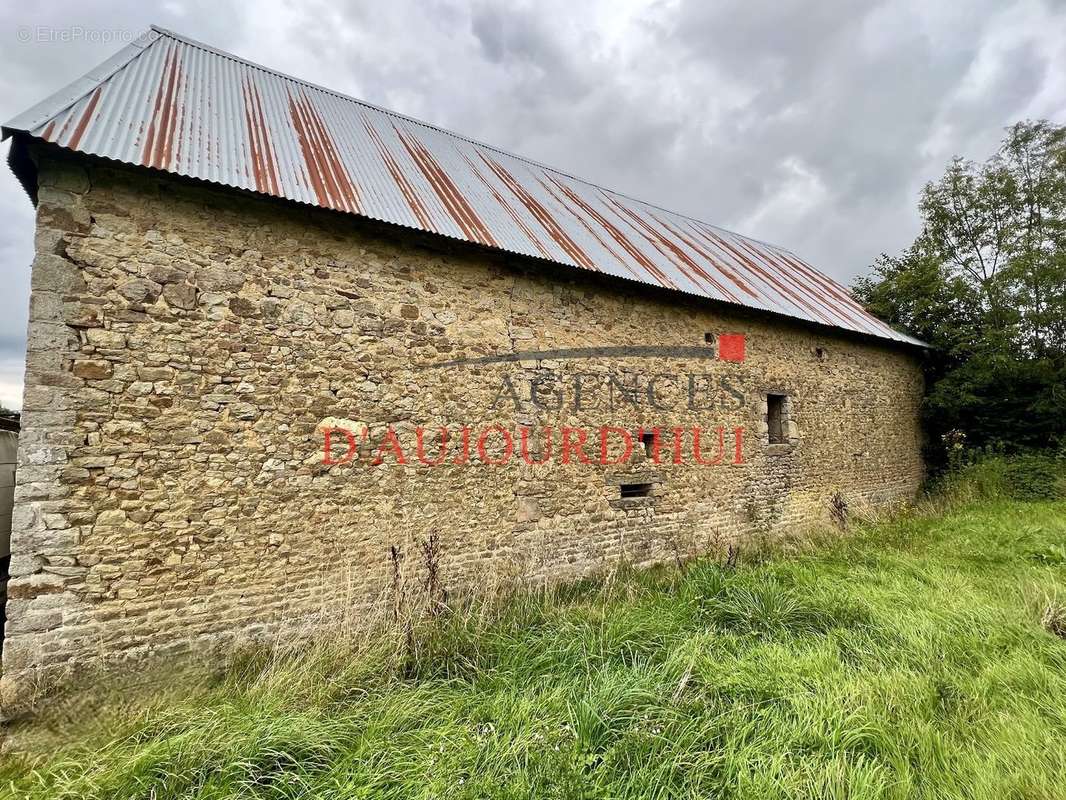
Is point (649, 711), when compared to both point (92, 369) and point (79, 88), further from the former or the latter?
point (79, 88)

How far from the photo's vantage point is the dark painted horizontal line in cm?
539

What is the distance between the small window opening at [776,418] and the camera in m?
8.46

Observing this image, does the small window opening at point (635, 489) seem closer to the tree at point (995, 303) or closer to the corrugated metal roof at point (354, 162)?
the corrugated metal roof at point (354, 162)

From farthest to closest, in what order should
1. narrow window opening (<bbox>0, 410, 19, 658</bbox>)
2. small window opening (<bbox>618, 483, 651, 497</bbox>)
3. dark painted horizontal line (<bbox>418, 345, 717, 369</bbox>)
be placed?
small window opening (<bbox>618, 483, 651, 497</bbox>), dark painted horizontal line (<bbox>418, 345, 717, 369</bbox>), narrow window opening (<bbox>0, 410, 19, 658</bbox>)

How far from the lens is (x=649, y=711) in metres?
2.93

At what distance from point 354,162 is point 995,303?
506 inches

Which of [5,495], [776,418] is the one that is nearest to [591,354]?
[776,418]

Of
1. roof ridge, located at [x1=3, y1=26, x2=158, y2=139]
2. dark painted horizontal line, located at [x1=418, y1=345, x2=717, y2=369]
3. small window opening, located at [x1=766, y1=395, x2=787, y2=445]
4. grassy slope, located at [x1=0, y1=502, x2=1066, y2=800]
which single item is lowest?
grassy slope, located at [x1=0, y1=502, x2=1066, y2=800]

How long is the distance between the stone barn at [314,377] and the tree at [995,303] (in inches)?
234

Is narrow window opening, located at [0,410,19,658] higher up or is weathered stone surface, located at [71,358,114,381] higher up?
weathered stone surface, located at [71,358,114,381]

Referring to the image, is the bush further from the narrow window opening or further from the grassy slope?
the narrow window opening

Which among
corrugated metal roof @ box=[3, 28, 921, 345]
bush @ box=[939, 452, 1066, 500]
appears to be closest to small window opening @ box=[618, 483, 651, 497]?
corrugated metal roof @ box=[3, 28, 921, 345]

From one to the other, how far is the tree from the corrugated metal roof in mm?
2406

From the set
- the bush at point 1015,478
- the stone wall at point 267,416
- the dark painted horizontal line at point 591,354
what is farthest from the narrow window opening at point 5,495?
the bush at point 1015,478
